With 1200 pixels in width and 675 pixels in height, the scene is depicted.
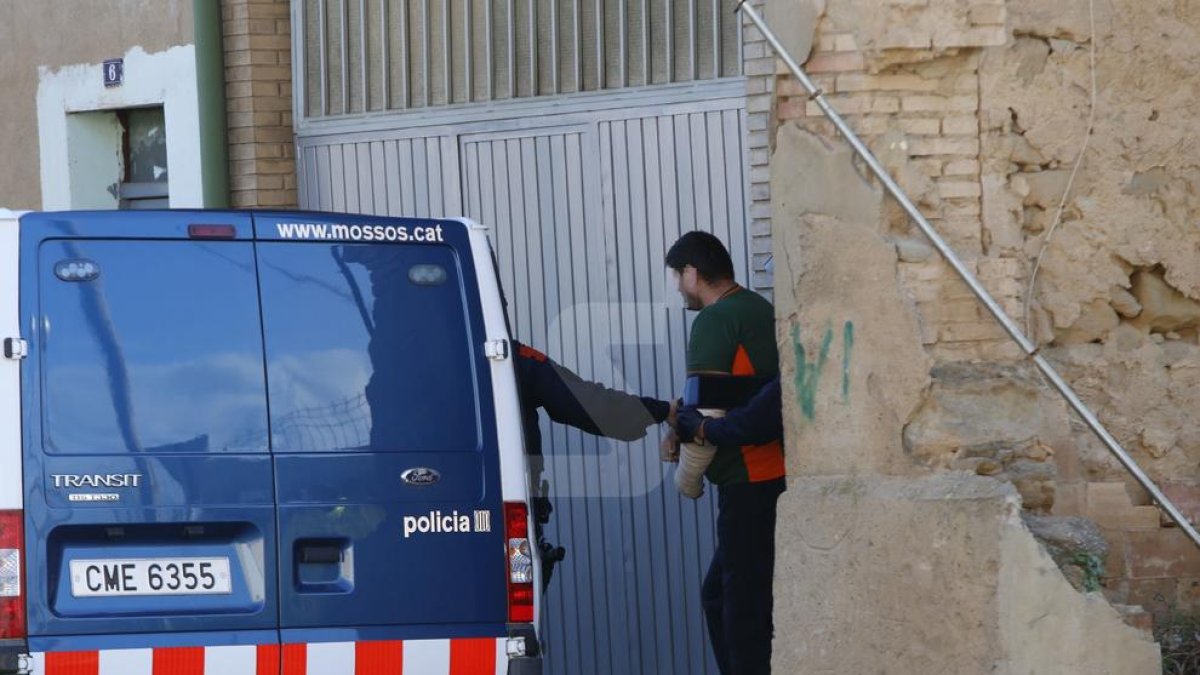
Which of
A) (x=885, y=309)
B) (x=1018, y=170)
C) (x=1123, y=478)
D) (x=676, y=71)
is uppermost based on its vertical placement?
(x=676, y=71)

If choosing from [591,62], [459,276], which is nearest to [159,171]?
[591,62]

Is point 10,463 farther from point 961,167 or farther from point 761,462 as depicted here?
point 961,167

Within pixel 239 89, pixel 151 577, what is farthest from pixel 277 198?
pixel 151 577

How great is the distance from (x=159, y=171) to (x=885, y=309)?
6.30m

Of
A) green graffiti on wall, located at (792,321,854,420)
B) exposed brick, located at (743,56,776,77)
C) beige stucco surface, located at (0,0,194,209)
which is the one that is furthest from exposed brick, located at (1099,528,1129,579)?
beige stucco surface, located at (0,0,194,209)

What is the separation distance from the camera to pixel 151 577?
19.3ft

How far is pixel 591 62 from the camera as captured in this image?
378 inches

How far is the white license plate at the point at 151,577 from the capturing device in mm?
5824

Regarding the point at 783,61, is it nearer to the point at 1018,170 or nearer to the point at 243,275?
the point at 1018,170

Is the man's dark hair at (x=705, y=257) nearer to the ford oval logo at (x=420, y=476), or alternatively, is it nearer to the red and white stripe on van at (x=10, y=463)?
the ford oval logo at (x=420, y=476)

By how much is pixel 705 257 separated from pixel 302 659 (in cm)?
234

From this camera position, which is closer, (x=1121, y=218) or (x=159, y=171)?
(x=1121, y=218)

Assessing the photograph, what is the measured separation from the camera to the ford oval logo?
611 centimetres

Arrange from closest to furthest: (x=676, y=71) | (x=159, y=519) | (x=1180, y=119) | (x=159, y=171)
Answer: (x=159, y=519) → (x=1180, y=119) → (x=676, y=71) → (x=159, y=171)
